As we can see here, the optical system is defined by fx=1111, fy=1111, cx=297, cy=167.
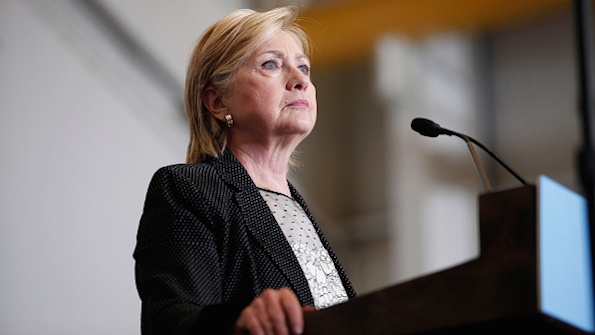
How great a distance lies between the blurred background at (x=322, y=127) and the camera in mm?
4633

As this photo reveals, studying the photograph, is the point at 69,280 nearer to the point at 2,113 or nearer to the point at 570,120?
the point at 2,113

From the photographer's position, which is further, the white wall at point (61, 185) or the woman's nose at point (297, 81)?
the white wall at point (61, 185)

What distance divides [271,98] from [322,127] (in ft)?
19.1

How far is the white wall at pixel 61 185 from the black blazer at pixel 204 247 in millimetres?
2595

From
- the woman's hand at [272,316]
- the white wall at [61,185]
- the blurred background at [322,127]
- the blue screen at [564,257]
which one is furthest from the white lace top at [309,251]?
the white wall at [61,185]

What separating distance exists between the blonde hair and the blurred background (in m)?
0.91

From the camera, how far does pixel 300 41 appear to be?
254 cm

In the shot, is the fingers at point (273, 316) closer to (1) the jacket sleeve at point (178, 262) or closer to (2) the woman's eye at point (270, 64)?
(1) the jacket sleeve at point (178, 262)

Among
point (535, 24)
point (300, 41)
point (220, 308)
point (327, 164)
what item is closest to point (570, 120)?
point (535, 24)

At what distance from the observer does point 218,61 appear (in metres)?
2.40

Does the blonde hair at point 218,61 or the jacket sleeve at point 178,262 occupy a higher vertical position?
the blonde hair at point 218,61

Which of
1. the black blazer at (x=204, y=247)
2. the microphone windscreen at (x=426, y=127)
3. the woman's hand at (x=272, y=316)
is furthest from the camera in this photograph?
the microphone windscreen at (x=426, y=127)

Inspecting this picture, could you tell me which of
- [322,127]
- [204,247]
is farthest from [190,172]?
[322,127]

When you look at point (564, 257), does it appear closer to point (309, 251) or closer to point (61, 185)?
point (309, 251)
